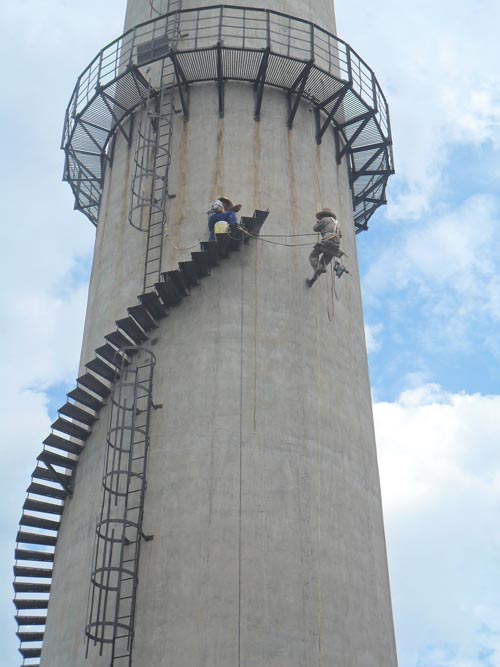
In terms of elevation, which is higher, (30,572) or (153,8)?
(153,8)

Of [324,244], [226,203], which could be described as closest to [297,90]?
[226,203]

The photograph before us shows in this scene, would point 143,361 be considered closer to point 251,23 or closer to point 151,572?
point 151,572

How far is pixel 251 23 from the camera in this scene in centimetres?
2723

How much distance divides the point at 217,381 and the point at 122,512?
138 inches

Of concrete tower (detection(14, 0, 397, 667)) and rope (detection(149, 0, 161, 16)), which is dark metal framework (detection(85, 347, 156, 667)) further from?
rope (detection(149, 0, 161, 16))

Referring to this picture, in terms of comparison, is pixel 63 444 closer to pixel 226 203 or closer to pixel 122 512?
pixel 122 512

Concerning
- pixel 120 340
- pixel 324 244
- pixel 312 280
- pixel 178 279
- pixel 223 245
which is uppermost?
pixel 223 245

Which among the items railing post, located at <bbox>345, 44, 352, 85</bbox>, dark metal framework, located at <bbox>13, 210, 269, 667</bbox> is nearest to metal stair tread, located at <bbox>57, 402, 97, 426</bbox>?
dark metal framework, located at <bbox>13, 210, 269, 667</bbox>

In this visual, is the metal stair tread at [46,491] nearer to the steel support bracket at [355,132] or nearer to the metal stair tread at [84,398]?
the metal stair tread at [84,398]

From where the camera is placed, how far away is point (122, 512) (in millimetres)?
20203

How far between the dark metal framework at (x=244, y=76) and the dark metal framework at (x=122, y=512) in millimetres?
8385

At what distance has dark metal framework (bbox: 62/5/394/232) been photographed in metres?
26.3

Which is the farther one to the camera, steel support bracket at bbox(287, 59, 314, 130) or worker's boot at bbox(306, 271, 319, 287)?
steel support bracket at bbox(287, 59, 314, 130)

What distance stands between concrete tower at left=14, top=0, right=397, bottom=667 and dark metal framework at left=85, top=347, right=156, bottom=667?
0.21 ft
